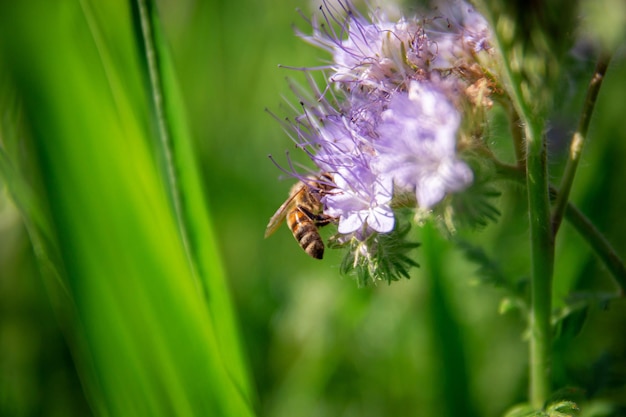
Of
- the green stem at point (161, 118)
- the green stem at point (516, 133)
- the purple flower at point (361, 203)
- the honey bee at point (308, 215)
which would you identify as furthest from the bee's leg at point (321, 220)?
the green stem at point (516, 133)

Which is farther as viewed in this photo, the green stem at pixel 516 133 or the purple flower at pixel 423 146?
the green stem at pixel 516 133

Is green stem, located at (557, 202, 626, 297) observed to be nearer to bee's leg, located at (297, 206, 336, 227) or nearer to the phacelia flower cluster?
the phacelia flower cluster

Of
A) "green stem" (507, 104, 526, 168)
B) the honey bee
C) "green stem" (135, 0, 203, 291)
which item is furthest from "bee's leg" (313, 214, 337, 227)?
"green stem" (507, 104, 526, 168)

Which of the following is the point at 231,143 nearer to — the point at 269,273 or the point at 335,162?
the point at 269,273

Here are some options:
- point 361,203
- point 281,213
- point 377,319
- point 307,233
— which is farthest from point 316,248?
point 377,319

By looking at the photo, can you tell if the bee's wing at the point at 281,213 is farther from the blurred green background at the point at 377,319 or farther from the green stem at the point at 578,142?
the green stem at the point at 578,142

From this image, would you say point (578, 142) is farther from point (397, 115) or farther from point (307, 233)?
point (307, 233)
